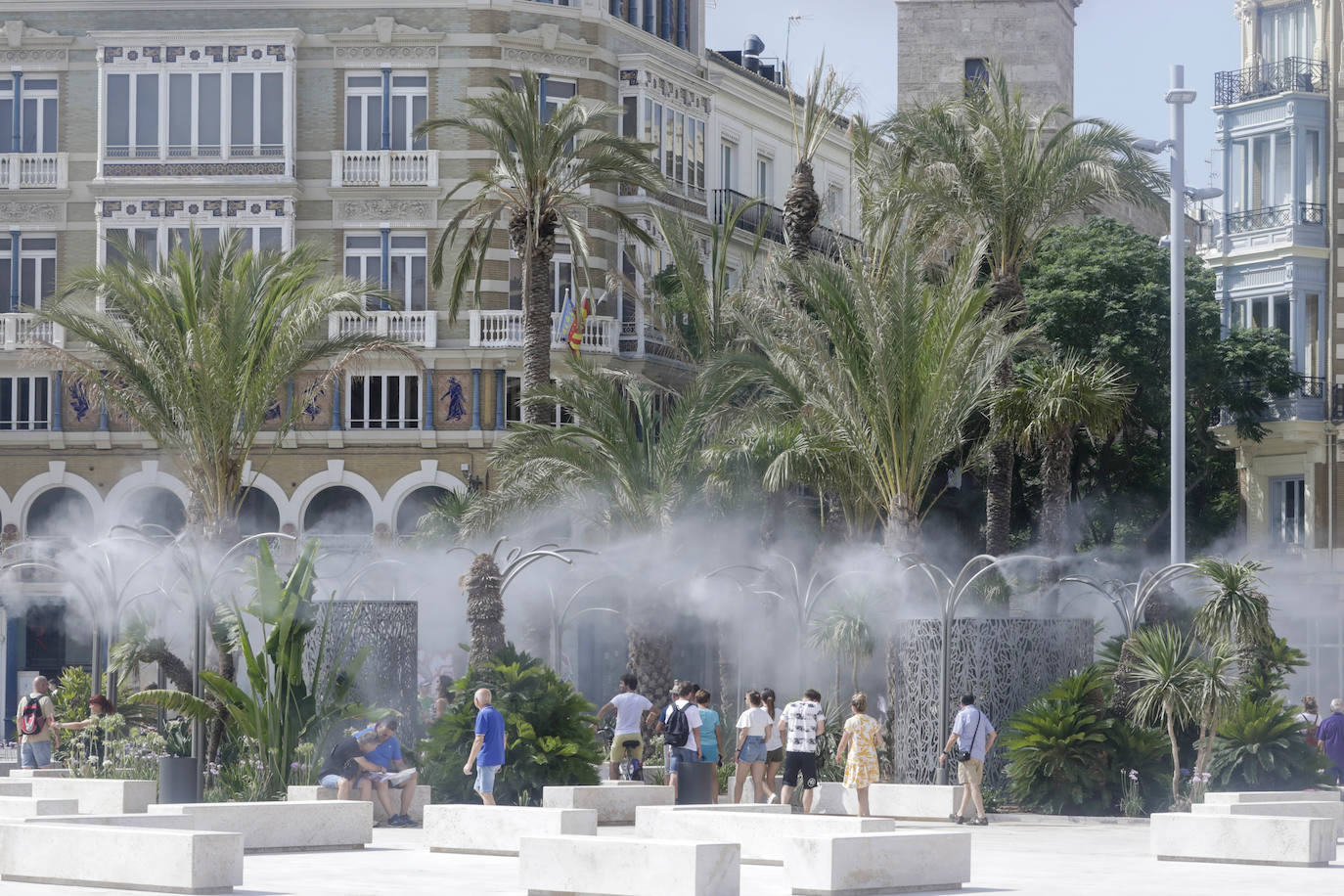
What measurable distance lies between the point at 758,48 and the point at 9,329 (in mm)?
23061

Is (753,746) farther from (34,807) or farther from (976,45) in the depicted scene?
(976,45)

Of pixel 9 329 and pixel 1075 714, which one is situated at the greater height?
pixel 9 329

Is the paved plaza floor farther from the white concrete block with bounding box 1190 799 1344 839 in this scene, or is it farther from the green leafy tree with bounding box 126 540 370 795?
the green leafy tree with bounding box 126 540 370 795

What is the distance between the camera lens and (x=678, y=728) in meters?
25.7

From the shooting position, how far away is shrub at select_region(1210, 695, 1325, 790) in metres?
25.5

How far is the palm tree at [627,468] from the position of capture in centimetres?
3497

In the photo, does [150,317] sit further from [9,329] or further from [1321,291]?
[1321,291]

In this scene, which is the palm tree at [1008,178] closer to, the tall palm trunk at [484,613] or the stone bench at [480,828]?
the tall palm trunk at [484,613]

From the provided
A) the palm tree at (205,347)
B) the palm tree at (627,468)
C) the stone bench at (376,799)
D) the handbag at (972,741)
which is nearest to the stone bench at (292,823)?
the stone bench at (376,799)

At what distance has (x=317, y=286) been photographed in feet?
108

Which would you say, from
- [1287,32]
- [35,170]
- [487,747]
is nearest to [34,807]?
[487,747]

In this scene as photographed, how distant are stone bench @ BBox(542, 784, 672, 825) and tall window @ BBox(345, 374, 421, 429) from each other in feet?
77.6

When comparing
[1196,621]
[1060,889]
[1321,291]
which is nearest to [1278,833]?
[1060,889]

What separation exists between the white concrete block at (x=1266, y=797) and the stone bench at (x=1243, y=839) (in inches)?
57.7
